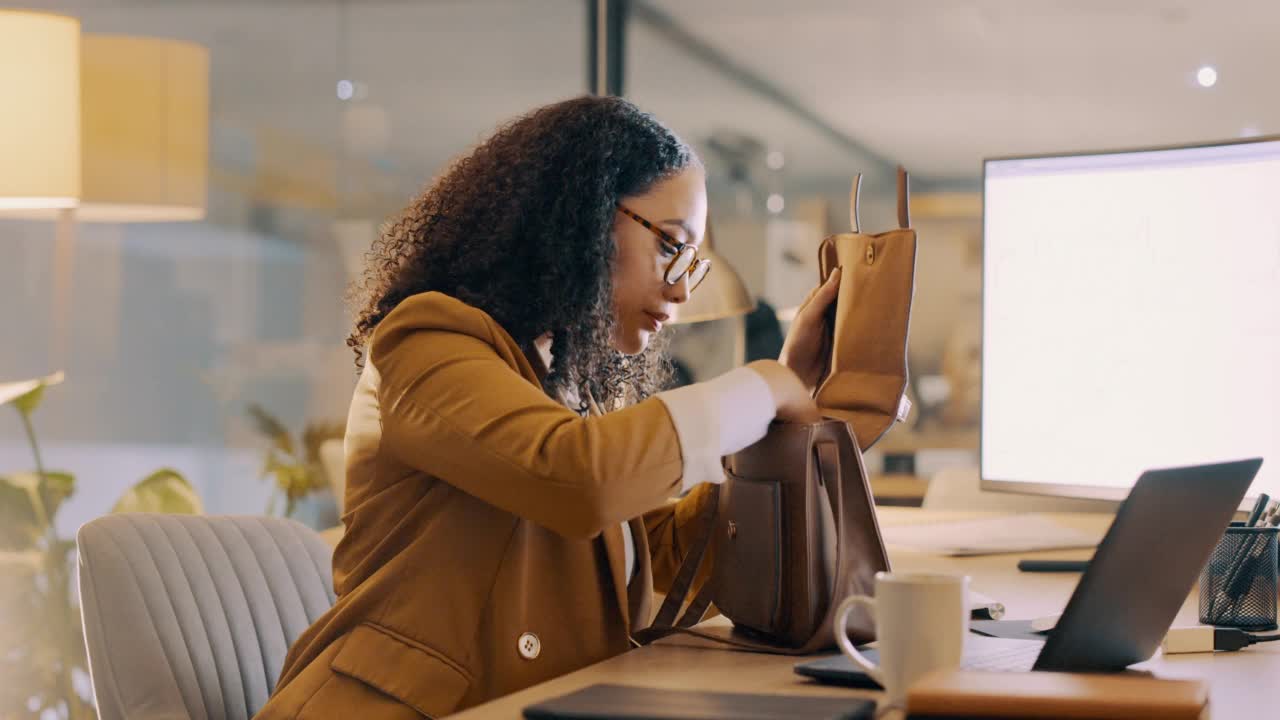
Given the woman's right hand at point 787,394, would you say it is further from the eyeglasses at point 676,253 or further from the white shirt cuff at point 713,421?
the eyeglasses at point 676,253

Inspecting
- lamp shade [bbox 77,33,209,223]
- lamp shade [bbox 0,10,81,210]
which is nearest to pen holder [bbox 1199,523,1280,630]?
lamp shade [bbox 0,10,81,210]

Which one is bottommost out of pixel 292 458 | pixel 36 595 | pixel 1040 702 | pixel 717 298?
pixel 36 595

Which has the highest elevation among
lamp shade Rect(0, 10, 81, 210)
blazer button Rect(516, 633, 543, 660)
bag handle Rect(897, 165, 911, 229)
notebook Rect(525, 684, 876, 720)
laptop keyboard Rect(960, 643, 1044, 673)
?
lamp shade Rect(0, 10, 81, 210)

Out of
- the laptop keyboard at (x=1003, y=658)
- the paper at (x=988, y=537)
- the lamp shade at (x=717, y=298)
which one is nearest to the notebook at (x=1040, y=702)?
the laptop keyboard at (x=1003, y=658)

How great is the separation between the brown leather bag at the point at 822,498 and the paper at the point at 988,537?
25.3 inches

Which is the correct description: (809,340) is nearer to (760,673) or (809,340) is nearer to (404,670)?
(760,673)

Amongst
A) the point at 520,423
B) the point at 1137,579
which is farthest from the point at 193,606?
the point at 1137,579

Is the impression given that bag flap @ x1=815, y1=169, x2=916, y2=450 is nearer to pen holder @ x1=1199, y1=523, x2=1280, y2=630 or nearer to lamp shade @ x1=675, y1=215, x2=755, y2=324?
pen holder @ x1=1199, y1=523, x2=1280, y2=630

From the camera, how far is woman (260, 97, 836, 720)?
1.14 m

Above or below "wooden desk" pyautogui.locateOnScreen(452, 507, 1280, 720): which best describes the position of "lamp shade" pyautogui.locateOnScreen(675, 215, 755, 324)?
above

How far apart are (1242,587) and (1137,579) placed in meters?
0.39

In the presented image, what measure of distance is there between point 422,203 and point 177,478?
127 centimetres

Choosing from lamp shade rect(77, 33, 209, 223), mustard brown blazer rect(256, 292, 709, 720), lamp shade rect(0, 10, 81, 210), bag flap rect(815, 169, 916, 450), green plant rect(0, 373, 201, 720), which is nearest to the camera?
mustard brown blazer rect(256, 292, 709, 720)

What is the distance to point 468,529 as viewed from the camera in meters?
1.22
